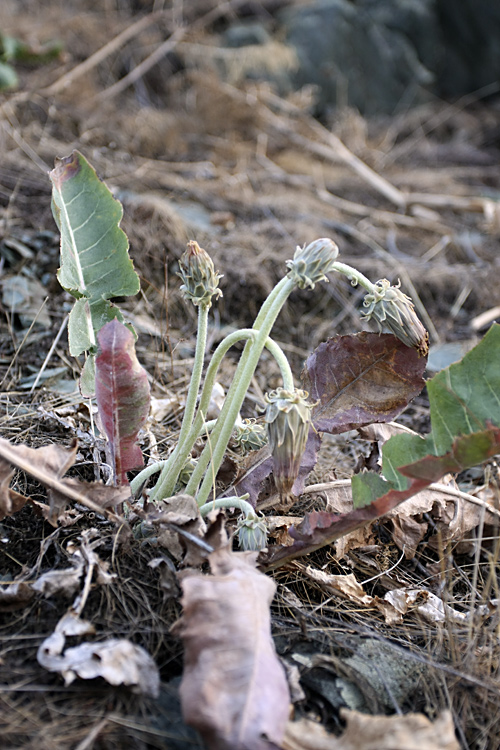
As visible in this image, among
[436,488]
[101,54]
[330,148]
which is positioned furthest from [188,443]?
[101,54]

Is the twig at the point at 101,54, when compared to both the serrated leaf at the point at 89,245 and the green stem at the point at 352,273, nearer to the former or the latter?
the serrated leaf at the point at 89,245

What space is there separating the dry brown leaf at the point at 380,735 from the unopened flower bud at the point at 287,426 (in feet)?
1.64

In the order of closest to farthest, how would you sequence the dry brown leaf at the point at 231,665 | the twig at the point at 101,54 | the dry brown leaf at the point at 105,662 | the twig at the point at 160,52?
the dry brown leaf at the point at 231,665 < the dry brown leaf at the point at 105,662 < the twig at the point at 101,54 < the twig at the point at 160,52

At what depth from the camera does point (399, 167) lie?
237 inches

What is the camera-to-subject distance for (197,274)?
1.47 meters

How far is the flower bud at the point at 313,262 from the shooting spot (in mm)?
1344

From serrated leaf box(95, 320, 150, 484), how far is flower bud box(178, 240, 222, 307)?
19 cm

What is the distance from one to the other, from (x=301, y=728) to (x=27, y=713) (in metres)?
0.49

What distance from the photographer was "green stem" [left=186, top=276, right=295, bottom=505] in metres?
1.40

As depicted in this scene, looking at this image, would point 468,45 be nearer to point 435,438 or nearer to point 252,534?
point 435,438

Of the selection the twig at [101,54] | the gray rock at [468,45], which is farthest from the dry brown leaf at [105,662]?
the gray rock at [468,45]

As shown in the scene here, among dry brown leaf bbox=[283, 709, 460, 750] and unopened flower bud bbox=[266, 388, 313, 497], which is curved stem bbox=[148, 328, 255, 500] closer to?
unopened flower bud bbox=[266, 388, 313, 497]

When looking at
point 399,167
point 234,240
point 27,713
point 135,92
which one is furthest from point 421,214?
Result: point 27,713

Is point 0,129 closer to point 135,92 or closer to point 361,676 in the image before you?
point 135,92
